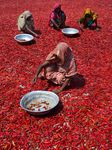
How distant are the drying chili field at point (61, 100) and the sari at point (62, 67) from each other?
38cm

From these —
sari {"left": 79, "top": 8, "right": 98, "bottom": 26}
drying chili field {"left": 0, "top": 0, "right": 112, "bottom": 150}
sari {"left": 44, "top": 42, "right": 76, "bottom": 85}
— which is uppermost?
sari {"left": 79, "top": 8, "right": 98, "bottom": 26}

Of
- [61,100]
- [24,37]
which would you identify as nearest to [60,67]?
[61,100]

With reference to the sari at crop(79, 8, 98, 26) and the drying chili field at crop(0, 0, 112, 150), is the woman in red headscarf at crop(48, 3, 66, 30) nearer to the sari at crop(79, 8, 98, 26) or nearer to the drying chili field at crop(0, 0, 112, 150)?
the drying chili field at crop(0, 0, 112, 150)

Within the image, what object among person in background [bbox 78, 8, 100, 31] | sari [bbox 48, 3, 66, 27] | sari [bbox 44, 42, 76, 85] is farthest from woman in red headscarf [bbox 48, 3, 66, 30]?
sari [bbox 44, 42, 76, 85]

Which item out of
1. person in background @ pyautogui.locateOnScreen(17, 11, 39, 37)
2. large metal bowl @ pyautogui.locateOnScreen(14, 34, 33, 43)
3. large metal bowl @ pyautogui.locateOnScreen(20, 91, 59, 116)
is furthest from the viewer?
person in background @ pyautogui.locateOnScreen(17, 11, 39, 37)

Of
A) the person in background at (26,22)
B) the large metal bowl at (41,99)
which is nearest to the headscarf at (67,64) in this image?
the large metal bowl at (41,99)

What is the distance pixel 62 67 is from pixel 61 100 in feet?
2.59

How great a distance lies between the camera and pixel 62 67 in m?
3.41

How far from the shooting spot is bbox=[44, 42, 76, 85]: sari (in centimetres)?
316

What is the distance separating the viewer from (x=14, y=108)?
2.97 metres

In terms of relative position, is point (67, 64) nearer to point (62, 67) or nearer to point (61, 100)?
point (62, 67)

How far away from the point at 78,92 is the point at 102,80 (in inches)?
39.1

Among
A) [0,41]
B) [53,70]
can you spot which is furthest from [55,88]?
[0,41]

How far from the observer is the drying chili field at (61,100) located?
2.46m
